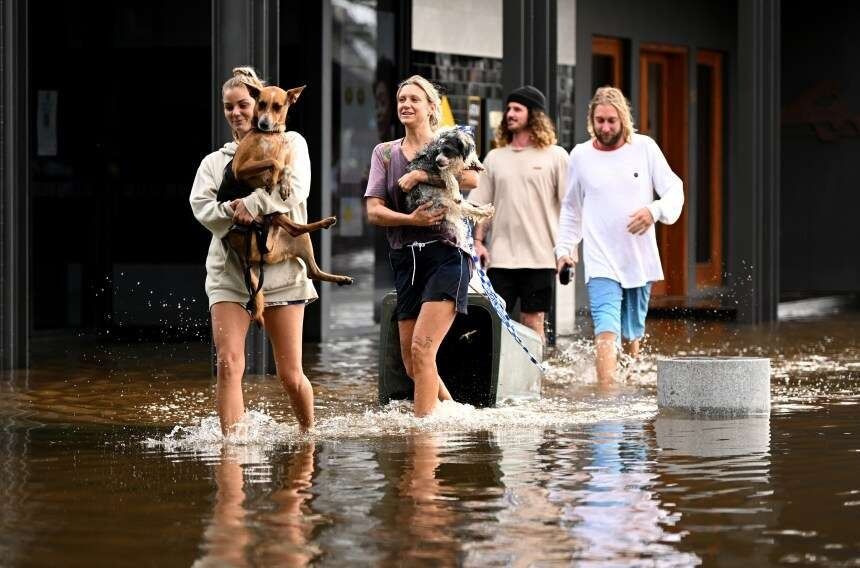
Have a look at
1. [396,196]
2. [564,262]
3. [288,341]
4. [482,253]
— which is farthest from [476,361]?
[288,341]

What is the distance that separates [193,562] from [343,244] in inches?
421

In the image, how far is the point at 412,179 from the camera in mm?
8961

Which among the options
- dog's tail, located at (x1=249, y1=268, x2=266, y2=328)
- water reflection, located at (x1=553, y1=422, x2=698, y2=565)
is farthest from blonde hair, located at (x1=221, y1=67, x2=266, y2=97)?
water reflection, located at (x1=553, y1=422, x2=698, y2=565)

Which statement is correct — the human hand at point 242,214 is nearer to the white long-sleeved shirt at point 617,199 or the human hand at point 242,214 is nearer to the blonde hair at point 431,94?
the blonde hair at point 431,94

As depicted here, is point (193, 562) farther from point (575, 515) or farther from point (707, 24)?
point (707, 24)

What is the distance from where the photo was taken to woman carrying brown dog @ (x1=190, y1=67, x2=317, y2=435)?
328 inches

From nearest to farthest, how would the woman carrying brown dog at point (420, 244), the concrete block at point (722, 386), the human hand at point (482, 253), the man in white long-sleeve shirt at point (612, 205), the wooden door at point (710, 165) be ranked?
1. the woman carrying brown dog at point (420, 244)
2. the concrete block at point (722, 386)
3. the man in white long-sleeve shirt at point (612, 205)
4. the human hand at point (482, 253)
5. the wooden door at point (710, 165)

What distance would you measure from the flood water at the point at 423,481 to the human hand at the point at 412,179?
119 cm

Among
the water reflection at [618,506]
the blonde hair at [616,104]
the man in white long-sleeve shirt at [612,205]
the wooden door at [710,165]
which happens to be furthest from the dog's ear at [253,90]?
the wooden door at [710,165]

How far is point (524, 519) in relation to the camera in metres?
6.49

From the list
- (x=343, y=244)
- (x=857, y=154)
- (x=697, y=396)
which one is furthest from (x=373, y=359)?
(x=857, y=154)

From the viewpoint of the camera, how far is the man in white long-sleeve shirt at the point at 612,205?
11391 millimetres

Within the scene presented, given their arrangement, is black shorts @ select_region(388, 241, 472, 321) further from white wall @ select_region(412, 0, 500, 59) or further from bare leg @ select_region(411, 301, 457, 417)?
white wall @ select_region(412, 0, 500, 59)

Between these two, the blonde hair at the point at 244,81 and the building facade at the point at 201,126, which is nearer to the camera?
the blonde hair at the point at 244,81
